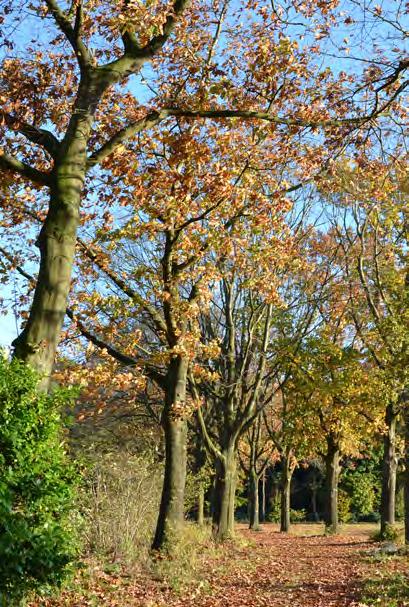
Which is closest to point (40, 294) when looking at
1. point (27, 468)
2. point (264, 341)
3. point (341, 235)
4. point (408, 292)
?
point (27, 468)

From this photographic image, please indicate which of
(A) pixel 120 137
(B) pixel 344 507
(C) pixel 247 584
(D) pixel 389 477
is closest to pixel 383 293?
(D) pixel 389 477

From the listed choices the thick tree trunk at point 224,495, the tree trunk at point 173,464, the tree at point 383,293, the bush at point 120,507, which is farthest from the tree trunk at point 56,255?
the thick tree trunk at point 224,495

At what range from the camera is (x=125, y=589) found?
339 inches

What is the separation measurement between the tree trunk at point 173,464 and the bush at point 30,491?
22.2 feet

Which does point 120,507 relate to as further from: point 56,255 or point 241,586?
point 56,255

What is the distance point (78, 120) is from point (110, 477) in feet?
23.7

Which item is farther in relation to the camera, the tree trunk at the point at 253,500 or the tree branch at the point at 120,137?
the tree trunk at the point at 253,500

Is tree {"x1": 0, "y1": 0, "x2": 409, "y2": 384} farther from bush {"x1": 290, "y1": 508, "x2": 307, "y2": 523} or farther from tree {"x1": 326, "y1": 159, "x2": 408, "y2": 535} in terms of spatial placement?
bush {"x1": 290, "y1": 508, "x2": 307, "y2": 523}

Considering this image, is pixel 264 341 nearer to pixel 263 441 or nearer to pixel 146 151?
pixel 146 151

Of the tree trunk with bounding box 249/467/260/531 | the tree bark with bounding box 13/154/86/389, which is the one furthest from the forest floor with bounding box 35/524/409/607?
the tree trunk with bounding box 249/467/260/531

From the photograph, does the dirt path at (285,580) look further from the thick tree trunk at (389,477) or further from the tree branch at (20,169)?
the tree branch at (20,169)

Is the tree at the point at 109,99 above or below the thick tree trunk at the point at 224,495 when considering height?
above

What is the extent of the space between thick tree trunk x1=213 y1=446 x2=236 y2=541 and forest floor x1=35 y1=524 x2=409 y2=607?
11.2 ft

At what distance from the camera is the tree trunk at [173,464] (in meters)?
12.1
